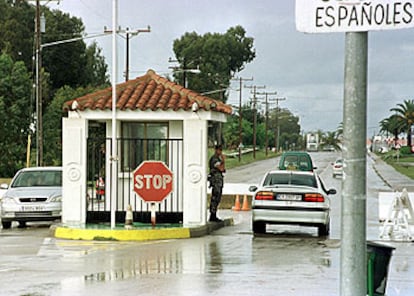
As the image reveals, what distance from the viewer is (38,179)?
2388 centimetres

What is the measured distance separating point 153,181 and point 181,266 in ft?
18.1

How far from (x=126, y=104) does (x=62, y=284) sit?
27.6 ft

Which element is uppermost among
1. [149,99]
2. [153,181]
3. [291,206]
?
[149,99]

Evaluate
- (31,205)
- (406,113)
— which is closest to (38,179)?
(31,205)

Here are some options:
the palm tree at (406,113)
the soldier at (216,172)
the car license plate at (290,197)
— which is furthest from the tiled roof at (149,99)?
the palm tree at (406,113)

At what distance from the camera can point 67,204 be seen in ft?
65.6

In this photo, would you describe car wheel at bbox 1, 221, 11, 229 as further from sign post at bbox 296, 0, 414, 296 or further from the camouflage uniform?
sign post at bbox 296, 0, 414, 296

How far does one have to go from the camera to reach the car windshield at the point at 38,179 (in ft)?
77.6

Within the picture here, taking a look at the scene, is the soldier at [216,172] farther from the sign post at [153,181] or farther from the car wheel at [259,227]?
the sign post at [153,181]

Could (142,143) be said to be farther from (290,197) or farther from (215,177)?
(290,197)

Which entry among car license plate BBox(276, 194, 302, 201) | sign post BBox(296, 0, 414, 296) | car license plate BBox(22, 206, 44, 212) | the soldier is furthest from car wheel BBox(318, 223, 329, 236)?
sign post BBox(296, 0, 414, 296)

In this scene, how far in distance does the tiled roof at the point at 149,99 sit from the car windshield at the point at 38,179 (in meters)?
4.52

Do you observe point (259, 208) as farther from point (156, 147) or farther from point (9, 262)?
point (9, 262)

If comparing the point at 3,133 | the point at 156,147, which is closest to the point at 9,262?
the point at 156,147
